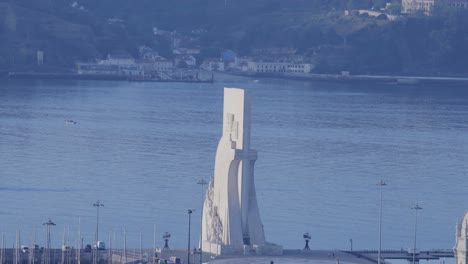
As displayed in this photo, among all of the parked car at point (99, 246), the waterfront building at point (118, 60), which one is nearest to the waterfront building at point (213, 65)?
the waterfront building at point (118, 60)

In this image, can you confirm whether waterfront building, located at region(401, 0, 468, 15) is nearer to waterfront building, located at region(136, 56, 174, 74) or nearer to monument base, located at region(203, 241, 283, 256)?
waterfront building, located at region(136, 56, 174, 74)

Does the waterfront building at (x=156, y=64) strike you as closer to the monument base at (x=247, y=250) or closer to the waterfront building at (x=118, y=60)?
the waterfront building at (x=118, y=60)

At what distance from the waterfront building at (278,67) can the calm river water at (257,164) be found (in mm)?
16901

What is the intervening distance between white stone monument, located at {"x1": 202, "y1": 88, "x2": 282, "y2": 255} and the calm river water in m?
Answer: 3.11

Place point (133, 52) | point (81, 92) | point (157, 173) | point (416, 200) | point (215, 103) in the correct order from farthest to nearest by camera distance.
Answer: point (133, 52) → point (81, 92) → point (215, 103) → point (157, 173) → point (416, 200)

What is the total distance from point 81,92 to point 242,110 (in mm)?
42869

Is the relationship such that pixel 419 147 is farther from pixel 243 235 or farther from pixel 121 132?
pixel 243 235

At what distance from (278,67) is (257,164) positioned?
153 ft

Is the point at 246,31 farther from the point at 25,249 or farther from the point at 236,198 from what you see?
the point at 236,198

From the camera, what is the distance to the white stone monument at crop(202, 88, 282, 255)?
27.6m

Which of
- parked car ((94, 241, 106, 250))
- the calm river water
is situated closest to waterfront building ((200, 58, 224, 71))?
the calm river water

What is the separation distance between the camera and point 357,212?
3481 cm

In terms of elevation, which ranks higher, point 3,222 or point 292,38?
point 292,38

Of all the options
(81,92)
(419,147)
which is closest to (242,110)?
(419,147)
